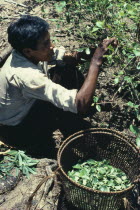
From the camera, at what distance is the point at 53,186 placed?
247 centimetres

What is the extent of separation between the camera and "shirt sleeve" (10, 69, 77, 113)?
85.9 inches

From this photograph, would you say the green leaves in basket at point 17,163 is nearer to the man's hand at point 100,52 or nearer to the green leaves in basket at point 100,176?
the green leaves in basket at point 100,176

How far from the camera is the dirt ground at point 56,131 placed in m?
2.34

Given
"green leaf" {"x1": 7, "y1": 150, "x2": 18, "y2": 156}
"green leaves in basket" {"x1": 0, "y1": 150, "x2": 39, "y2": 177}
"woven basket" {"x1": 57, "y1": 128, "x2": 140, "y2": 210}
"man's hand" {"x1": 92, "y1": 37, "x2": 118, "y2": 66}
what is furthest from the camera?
"green leaf" {"x1": 7, "y1": 150, "x2": 18, "y2": 156}

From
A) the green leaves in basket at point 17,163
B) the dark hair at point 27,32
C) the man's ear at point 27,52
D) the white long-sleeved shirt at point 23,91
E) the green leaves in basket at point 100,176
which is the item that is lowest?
the green leaves in basket at point 100,176

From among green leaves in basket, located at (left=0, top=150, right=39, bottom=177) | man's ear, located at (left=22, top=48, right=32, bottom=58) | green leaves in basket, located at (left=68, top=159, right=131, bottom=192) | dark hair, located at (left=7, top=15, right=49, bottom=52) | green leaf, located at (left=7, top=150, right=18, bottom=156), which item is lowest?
green leaves in basket, located at (left=68, top=159, right=131, bottom=192)

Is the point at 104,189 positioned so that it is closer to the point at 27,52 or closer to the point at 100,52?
the point at 100,52

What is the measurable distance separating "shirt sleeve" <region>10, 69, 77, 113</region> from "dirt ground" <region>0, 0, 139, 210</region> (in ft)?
1.96

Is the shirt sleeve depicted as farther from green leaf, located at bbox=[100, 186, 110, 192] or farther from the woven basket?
green leaf, located at bbox=[100, 186, 110, 192]

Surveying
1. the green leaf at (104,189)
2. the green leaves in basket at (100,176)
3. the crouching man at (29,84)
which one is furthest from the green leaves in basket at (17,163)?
the green leaf at (104,189)

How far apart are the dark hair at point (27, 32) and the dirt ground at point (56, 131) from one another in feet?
2.99

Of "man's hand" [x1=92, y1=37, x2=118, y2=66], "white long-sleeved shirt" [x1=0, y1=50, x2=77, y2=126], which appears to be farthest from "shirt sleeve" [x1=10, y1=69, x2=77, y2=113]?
"man's hand" [x1=92, y1=37, x2=118, y2=66]

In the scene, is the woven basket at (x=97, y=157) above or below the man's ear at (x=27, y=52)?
below

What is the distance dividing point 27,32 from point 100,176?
53.8 inches
